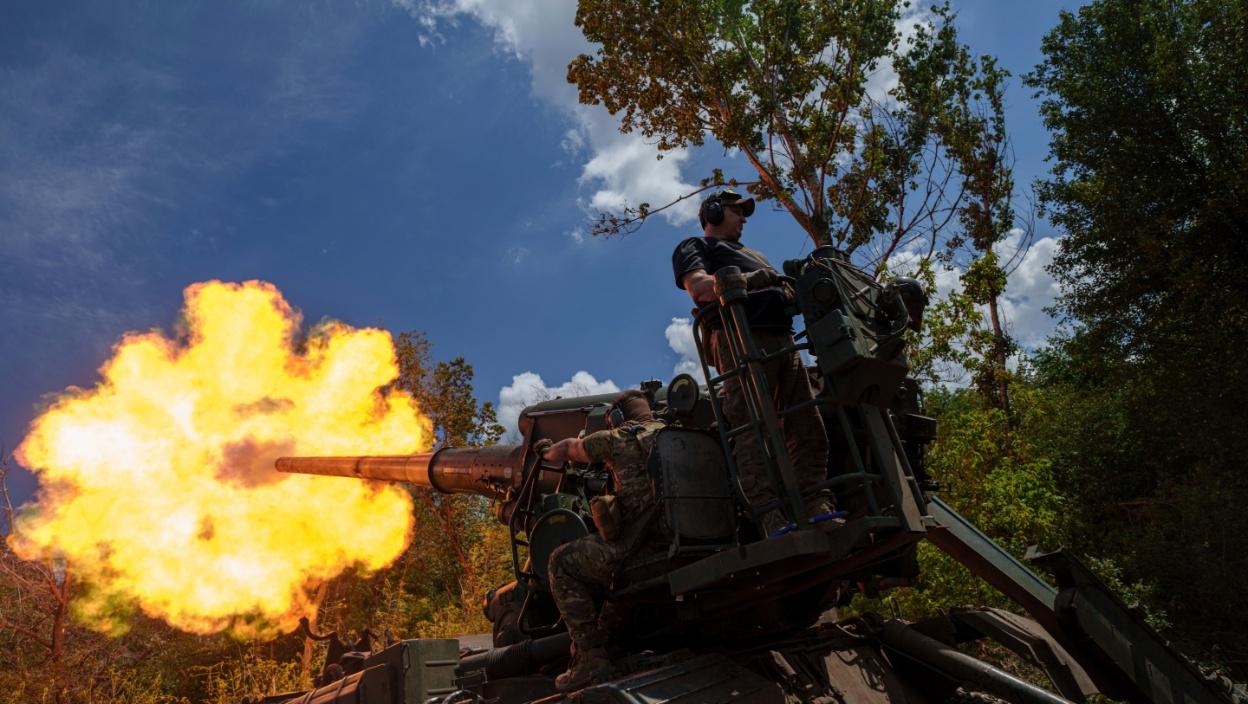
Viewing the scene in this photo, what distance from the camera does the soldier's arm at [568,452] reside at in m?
5.72

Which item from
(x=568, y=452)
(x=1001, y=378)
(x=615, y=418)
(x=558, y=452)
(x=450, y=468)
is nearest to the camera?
(x=568, y=452)

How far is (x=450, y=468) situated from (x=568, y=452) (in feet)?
10.9

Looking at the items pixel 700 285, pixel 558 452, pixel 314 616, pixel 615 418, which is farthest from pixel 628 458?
pixel 314 616

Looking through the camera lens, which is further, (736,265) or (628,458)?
(628,458)

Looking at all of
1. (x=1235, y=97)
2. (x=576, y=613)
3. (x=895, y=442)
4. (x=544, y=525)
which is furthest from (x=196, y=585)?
(x=1235, y=97)

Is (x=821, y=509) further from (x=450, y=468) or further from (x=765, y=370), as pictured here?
(x=450, y=468)

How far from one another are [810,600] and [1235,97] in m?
18.5

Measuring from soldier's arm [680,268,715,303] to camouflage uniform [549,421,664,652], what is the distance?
36.7 inches

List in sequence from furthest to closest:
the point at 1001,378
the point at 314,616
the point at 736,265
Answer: the point at 314,616
the point at 1001,378
the point at 736,265

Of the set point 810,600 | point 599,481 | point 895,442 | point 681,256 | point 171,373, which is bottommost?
point 810,600

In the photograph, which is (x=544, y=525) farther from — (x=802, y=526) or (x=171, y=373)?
(x=171, y=373)

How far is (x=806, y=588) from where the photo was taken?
201 inches

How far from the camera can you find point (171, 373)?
1396cm

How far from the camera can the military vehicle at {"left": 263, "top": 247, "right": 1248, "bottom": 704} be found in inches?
176
